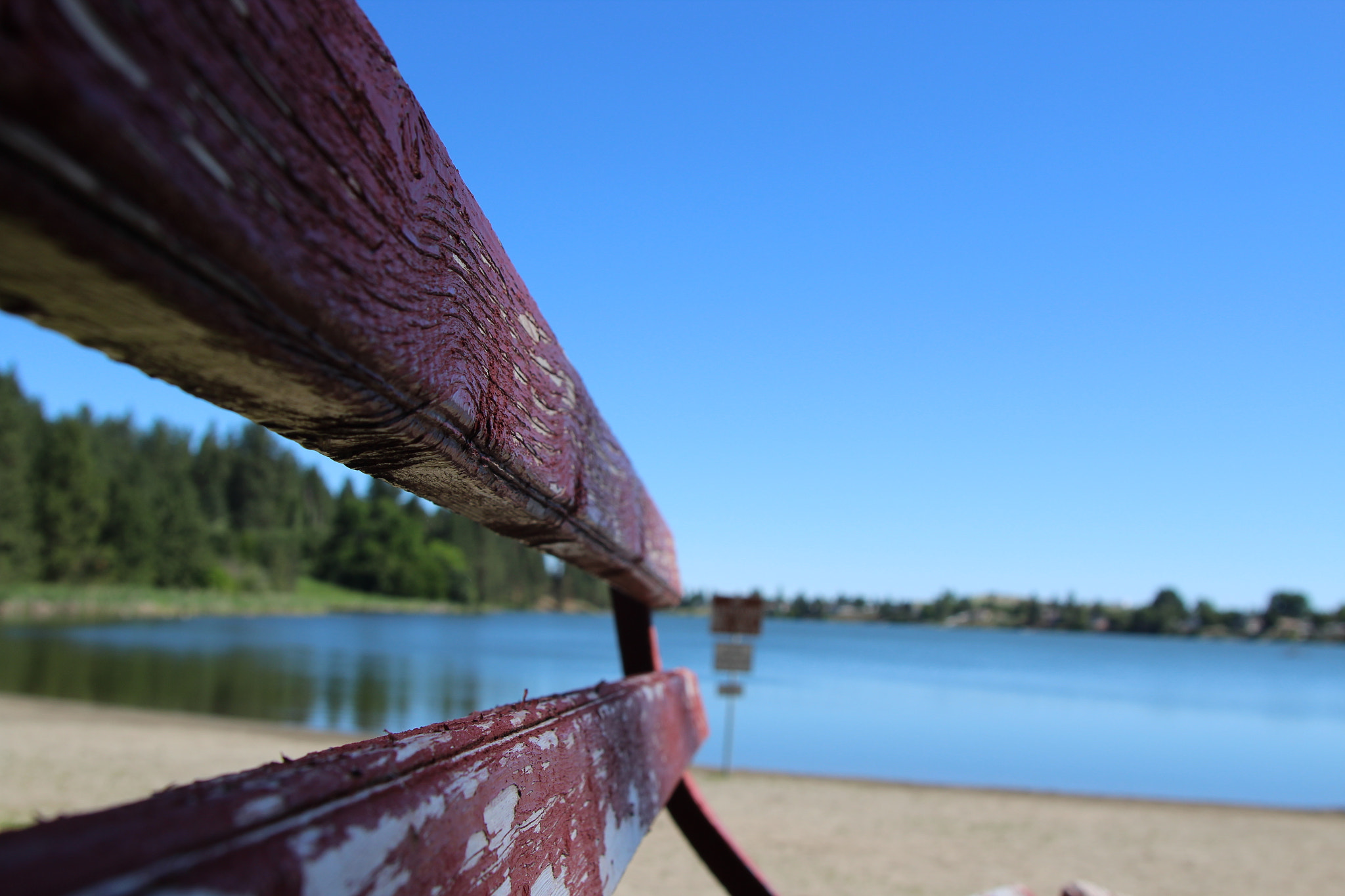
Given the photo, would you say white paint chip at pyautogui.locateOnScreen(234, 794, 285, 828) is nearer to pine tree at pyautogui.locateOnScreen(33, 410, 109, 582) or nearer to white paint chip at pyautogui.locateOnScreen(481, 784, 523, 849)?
white paint chip at pyautogui.locateOnScreen(481, 784, 523, 849)

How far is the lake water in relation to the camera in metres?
22.0

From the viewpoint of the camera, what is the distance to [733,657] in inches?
529

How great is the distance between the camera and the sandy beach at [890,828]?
30.5 feet

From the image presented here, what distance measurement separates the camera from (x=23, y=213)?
0.29 m

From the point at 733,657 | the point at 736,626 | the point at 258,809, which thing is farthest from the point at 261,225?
the point at 733,657

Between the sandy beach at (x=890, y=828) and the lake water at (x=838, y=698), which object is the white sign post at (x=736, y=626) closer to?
the sandy beach at (x=890, y=828)

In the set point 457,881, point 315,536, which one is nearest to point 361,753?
point 457,881

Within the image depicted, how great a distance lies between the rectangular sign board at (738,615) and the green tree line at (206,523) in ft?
186

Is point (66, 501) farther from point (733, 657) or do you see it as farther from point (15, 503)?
point (733, 657)

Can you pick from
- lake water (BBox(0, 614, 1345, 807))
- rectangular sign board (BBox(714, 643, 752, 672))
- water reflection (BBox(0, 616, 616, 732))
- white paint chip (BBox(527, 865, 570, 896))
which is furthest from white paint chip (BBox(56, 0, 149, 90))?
lake water (BBox(0, 614, 1345, 807))

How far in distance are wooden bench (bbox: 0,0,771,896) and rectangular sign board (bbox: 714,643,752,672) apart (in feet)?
42.2

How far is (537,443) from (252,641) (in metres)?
52.1

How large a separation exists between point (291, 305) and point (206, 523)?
282 feet

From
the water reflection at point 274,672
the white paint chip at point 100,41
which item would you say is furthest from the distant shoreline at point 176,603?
the white paint chip at point 100,41
